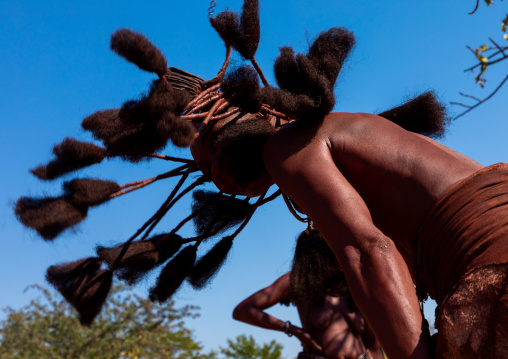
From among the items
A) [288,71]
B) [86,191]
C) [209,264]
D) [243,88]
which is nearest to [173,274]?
[209,264]

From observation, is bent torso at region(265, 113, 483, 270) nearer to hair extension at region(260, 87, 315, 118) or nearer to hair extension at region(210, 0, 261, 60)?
hair extension at region(260, 87, 315, 118)

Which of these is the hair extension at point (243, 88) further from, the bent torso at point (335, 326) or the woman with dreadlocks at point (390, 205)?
the bent torso at point (335, 326)

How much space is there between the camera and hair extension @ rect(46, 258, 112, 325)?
296 centimetres

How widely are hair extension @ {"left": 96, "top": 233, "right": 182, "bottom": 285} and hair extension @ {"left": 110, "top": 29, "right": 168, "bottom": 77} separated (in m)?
0.99

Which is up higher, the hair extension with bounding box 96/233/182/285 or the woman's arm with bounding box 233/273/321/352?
the woman's arm with bounding box 233/273/321/352

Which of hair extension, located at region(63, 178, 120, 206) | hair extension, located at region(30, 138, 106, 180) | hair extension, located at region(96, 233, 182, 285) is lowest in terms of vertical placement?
hair extension, located at region(96, 233, 182, 285)

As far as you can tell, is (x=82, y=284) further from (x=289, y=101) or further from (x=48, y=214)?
(x=289, y=101)

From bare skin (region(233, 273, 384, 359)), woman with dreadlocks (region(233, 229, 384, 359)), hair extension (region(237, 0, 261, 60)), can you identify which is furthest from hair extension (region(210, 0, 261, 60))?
bare skin (region(233, 273, 384, 359))

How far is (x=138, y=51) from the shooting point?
8.23 feet

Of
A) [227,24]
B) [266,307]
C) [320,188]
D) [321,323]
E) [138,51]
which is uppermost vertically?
[266,307]

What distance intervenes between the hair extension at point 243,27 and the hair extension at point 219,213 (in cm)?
87

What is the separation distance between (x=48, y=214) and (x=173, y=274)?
2.53 ft

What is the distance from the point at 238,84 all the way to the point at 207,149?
57cm

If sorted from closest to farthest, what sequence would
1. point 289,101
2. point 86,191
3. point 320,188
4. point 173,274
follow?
point 320,188
point 289,101
point 86,191
point 173,274
